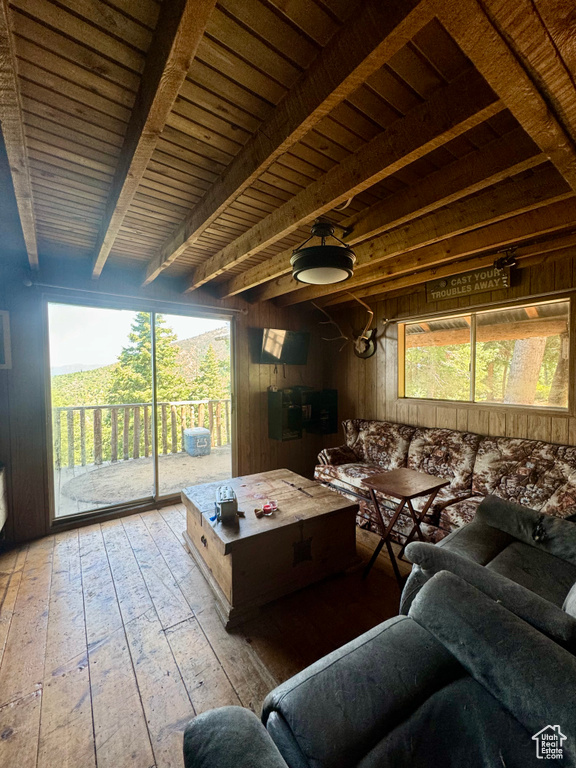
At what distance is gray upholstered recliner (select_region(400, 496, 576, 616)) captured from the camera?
131 centimetres

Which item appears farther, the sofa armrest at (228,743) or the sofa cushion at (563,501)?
the sofa cushion at (563,501)

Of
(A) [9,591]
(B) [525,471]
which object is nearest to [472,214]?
(B) [525,471]

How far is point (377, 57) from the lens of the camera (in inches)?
36.7

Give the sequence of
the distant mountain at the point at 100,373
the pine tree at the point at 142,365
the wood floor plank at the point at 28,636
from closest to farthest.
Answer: the wood floor plank at the point at 28,636 → the distant mountain at the point at 100,373 → the pine tree at the point at 142,365

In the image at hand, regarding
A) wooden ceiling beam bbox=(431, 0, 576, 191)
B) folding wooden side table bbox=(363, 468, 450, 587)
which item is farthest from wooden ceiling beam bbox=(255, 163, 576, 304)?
folding wooden side table bbox=(363, 468, 450, 587)

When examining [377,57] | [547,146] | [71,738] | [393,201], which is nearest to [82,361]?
[71,738]

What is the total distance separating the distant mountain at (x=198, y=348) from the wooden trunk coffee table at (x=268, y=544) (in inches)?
87.4

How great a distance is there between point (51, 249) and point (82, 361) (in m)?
1.22

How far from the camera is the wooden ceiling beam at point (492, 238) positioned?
6.63 ft

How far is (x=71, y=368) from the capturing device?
3490 millimetres

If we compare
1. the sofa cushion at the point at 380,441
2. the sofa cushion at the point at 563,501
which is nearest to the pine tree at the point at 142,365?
the sofa cushion at the point at 380,441

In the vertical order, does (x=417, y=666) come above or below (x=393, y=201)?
below

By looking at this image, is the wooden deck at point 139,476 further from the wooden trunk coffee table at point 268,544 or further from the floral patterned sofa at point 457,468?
the floral patterned sofa at point 457,468

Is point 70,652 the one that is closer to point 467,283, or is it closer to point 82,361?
point 82,361
